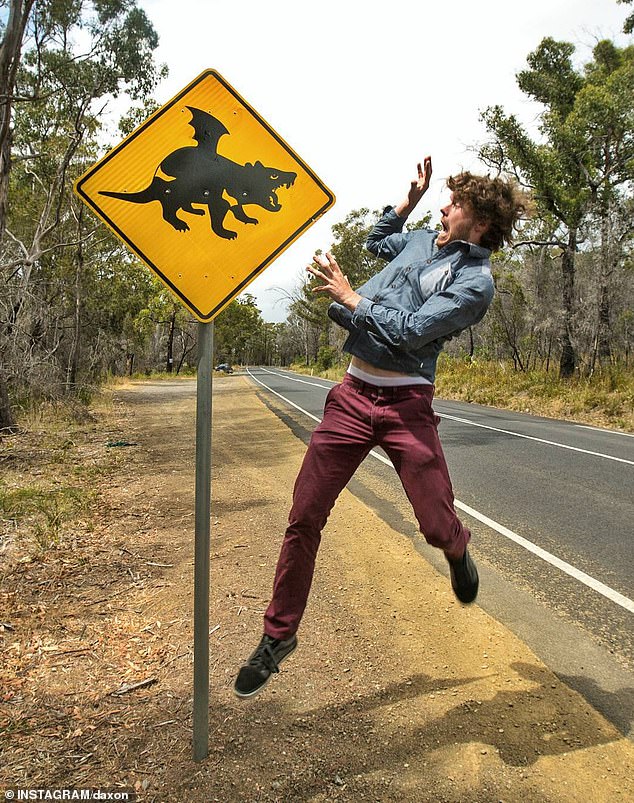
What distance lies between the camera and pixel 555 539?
520 centimetres

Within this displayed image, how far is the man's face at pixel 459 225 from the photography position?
253cm

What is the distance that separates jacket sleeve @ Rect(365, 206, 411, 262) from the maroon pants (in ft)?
2.54

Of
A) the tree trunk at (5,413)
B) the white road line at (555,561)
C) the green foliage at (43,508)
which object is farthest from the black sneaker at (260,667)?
the tree trunk at (5,413)

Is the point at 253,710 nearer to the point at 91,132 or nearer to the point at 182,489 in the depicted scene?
the point at 182,489

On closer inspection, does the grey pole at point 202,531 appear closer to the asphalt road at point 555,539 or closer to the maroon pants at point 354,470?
the maroon pants at point 354,470

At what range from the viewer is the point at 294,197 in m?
2.38

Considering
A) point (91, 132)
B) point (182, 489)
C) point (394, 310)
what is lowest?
point (182, 489)

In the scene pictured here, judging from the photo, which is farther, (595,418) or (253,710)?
(595,418)

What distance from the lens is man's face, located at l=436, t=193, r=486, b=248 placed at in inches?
99.5

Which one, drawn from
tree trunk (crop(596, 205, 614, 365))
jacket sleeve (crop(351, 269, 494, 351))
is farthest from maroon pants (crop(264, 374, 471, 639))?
tree trunk (crop(596, 205, 614, 365))

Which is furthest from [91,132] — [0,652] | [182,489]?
[0,652]

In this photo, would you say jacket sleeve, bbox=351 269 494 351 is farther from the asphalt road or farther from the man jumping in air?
the asphalt road

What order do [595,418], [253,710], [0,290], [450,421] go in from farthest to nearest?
[595,418], [450,421], [0,290], [253,710]

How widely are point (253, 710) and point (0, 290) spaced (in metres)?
10.5
